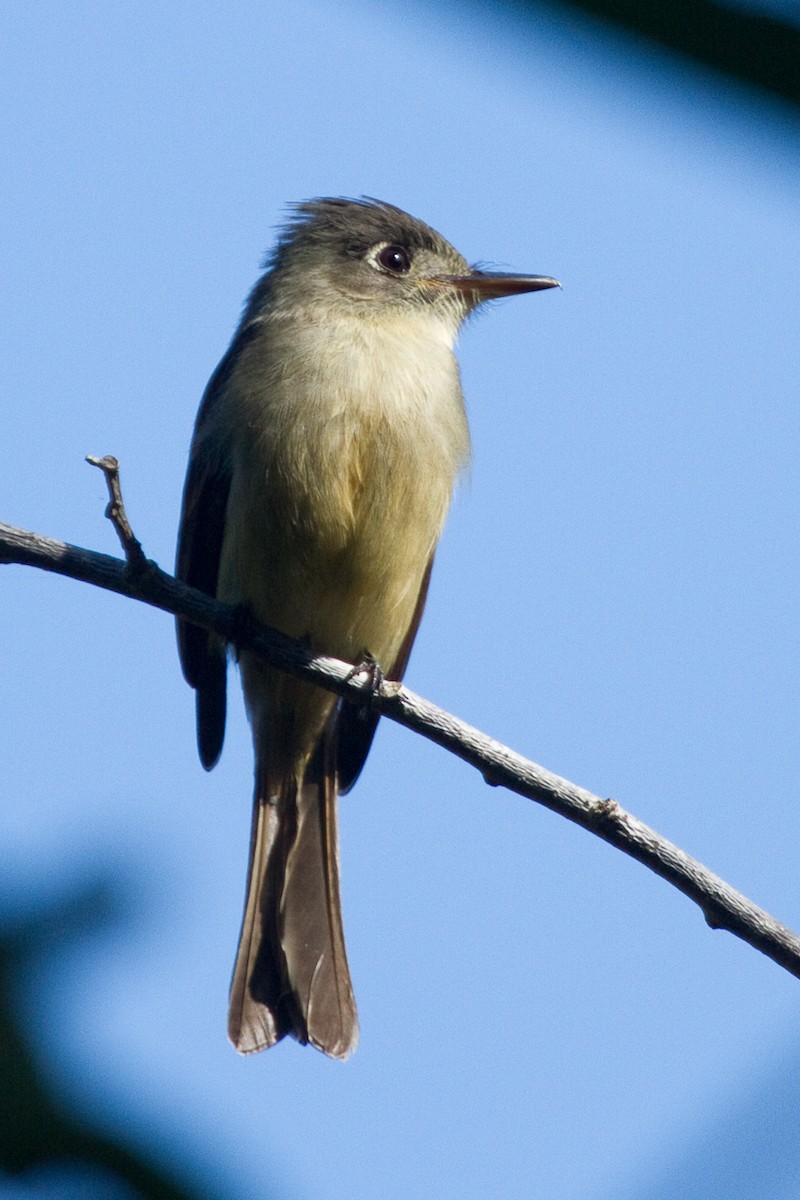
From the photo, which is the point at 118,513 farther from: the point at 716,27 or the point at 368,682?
the point at 716,27

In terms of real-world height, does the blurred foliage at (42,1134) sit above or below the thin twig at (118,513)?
below

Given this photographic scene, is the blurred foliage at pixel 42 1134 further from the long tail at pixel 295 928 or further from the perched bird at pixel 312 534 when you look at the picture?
the long tail at pixel 295 928

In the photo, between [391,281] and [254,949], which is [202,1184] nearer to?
[254,949]

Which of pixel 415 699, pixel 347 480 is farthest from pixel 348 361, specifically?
pixel 415 699

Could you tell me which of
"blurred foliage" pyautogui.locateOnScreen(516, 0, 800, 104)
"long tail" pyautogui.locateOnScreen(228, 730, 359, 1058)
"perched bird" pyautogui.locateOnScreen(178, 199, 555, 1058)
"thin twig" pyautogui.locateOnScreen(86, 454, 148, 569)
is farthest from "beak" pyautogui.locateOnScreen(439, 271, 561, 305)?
"blurred foliage" pyautogui.locateOnScreen(516, 0, 800, 104)

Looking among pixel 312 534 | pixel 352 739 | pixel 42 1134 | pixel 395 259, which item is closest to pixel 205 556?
pixel 312 534

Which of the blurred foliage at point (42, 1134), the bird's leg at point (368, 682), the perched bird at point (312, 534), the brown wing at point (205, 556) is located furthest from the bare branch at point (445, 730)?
the blurred foliage at point (42, 1134)
